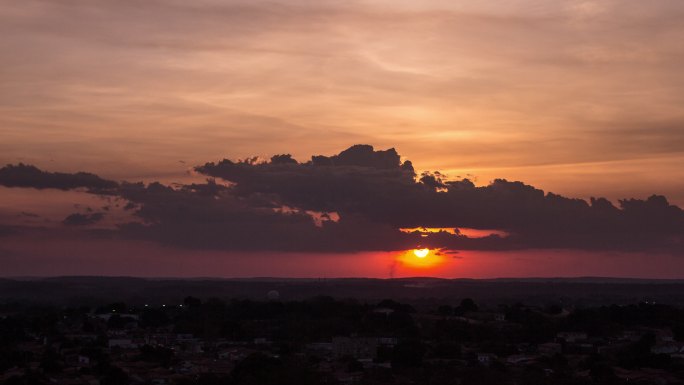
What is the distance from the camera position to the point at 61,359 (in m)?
77.8

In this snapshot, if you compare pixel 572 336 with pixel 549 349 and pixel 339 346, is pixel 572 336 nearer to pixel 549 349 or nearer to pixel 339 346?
pixel 549 349

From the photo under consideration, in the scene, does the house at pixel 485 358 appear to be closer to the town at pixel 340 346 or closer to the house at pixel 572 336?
the town at pixel 340 346

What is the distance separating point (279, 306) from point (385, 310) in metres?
11.0

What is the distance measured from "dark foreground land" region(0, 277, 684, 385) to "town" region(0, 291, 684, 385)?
0.48ft

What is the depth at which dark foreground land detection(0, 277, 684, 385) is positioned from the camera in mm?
69500

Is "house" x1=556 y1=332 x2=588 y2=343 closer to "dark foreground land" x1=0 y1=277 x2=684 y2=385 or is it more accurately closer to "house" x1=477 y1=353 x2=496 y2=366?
"dark foreground land" x1=0 y1=277 x2=684 y2=385

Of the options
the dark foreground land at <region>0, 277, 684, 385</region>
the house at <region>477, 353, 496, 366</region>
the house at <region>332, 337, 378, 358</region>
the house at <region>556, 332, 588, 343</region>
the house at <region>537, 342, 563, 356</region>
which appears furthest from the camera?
the house at <region>556, 332, 588, 343</region>

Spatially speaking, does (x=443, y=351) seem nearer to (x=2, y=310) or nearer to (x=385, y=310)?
(x=385, y=310)

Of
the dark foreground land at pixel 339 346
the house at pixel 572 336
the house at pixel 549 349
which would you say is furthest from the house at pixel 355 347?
the house at pixel 572 336

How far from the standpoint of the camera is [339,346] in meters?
91.4

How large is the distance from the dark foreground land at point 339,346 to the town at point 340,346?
15 cm

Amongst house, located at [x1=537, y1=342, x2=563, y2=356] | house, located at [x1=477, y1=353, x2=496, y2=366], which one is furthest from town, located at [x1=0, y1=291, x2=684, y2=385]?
house, located at [x1=477, y1=353, x2=496, y2=366]

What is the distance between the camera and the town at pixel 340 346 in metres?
69.6

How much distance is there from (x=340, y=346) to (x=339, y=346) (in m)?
0.08
